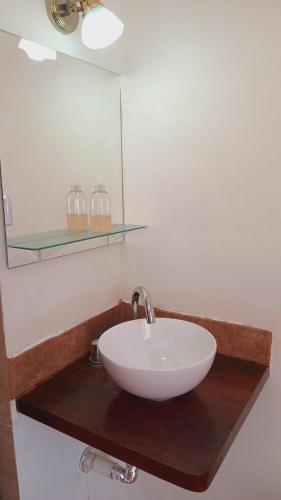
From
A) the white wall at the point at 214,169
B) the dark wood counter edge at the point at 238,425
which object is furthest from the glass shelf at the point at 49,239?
the dark wood counter edge at the point at 238,425

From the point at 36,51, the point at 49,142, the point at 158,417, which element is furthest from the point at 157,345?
the point at 36,51

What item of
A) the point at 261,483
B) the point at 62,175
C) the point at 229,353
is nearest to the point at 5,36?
the point at 62,175

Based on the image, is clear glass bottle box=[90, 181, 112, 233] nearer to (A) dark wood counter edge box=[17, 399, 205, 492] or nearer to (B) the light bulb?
(B) the light bulb

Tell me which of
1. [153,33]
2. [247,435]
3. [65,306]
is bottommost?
[247,435]

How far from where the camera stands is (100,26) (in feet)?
3.14

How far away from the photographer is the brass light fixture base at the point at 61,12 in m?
0.98

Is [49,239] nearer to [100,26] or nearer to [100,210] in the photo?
[100,210]

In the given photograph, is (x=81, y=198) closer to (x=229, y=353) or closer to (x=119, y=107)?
(x=119, y=107)

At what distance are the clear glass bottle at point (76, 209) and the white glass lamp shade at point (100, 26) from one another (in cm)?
43

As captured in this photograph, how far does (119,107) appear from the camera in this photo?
130 cm

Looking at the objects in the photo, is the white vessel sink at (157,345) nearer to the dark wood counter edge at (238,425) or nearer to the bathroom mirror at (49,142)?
the dark wood counter edge at (238,425)

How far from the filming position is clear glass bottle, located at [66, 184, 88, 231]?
45.4 inches

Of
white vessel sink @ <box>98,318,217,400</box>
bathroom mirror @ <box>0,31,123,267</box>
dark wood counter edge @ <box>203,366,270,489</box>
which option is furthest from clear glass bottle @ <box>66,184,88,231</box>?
dark wood counter edge @ <box>203,366,270,489</box>

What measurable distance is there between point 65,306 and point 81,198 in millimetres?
374
